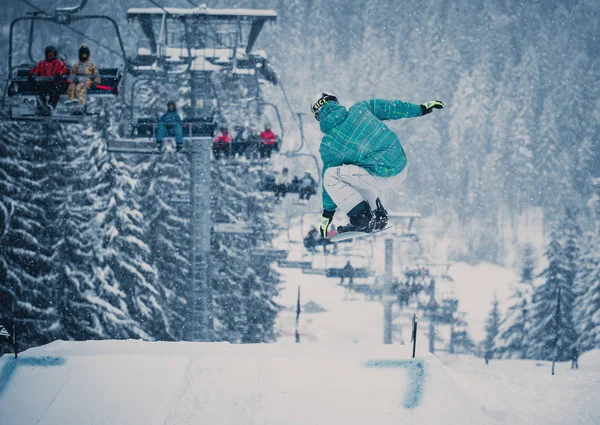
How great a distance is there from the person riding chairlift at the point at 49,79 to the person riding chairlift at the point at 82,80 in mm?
170


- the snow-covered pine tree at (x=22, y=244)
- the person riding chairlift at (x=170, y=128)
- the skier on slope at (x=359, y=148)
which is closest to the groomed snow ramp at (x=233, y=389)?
the skier on slope at (x=359, y=148)

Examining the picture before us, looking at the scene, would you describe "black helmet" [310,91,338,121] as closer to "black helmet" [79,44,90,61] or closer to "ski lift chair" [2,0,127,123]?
Answer: "ski lift chair" [2,0,127,123]

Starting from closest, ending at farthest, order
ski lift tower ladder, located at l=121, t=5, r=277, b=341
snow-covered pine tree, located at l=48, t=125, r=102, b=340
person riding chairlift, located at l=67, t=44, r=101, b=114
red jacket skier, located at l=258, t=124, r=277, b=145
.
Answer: person riding chairlift, located at l=67, t=44, r=101, b=114, ski lift tower ladder, located at l=121, t=5, r=277, b=341, red jacket skier, located at l=258, t=124, r=277, b=145, snow-covered pine tree, located at l=48, t=125, r=102, b=340

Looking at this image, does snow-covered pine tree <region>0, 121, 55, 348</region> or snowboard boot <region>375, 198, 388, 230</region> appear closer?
snowboard boot <region>375, 198, 388, 230</region>

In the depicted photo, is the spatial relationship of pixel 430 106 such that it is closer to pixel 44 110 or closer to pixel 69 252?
pixel 44 110

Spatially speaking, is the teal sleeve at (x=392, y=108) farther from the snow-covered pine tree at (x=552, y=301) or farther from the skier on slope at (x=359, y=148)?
the snow-covered pine tree at (x=552, y=301)

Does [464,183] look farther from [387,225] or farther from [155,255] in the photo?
[387,225]

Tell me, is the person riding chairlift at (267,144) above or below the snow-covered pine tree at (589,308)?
above

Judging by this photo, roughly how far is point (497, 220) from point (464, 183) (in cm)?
722

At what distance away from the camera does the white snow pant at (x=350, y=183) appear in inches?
224

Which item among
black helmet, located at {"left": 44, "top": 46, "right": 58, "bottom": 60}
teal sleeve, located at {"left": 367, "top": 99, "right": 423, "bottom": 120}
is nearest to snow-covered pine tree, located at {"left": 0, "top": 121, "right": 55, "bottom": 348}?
black helmet, located at {"left": 44, "top": 46, "right": 58, "bottom": 60}

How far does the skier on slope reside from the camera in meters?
5.47

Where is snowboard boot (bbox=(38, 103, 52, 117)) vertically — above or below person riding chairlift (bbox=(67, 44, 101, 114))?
below

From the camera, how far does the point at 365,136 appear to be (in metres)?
5.49
